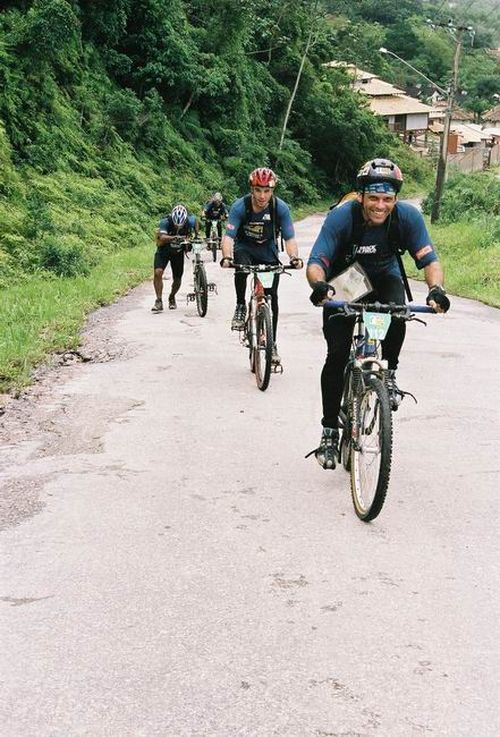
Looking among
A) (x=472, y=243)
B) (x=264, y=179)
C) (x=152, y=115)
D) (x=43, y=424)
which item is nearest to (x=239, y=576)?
(x=43, y=424)

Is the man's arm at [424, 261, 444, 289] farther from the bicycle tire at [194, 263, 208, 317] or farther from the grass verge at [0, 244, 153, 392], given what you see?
the bicycle tire at [194, 263, 208, 317]

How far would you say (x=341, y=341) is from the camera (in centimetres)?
539

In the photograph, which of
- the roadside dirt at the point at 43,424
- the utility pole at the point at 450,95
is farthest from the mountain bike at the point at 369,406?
the utility pole at the point at 450,95

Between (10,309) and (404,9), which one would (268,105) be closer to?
(10,309)

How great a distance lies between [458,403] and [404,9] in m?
134

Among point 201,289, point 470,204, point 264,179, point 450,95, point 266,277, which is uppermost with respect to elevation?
point 450,95

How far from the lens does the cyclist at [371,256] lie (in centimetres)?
510

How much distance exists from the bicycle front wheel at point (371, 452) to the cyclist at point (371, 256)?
19cm

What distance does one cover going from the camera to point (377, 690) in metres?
3.19

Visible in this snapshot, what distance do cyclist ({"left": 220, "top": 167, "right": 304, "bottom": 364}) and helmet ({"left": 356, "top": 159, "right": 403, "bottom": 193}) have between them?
3304 mm

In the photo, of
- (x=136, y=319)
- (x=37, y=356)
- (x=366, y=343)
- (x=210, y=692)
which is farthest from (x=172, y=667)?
(x=136, y=319)

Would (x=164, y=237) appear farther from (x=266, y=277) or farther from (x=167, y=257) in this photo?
(x=266, y=277)

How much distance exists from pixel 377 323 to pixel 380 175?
93cm

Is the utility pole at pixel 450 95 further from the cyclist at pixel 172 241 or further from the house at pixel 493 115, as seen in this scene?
the house at pixel 493 115
